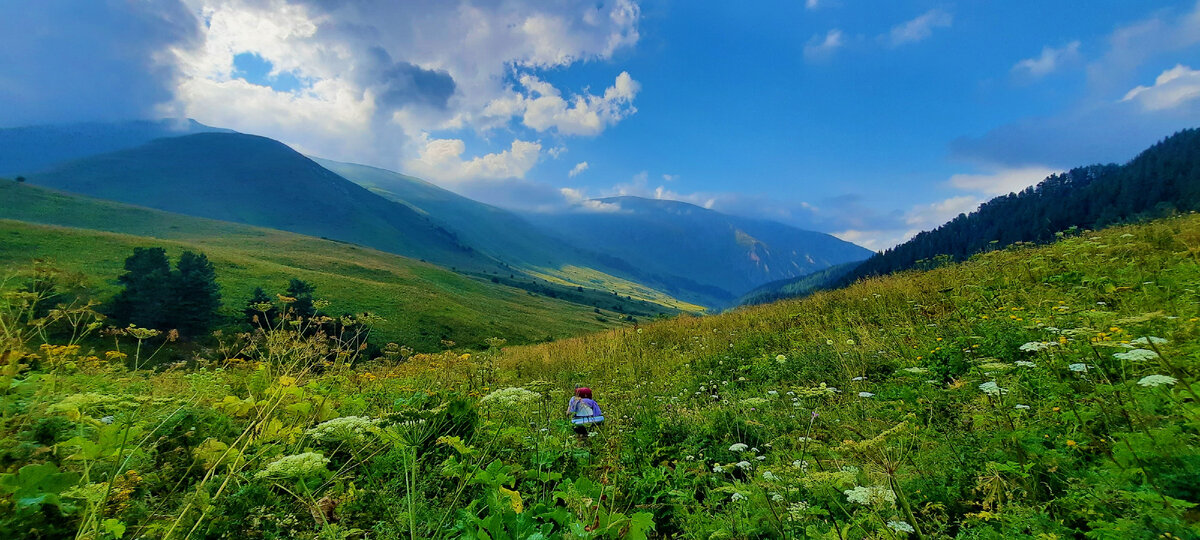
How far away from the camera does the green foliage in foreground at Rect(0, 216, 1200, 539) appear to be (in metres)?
2.49

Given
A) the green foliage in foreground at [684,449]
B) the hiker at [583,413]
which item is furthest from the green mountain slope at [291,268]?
the green foliage in foreground at [684,449]

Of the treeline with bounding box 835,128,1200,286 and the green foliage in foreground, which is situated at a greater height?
the treeline with bounding box 835,128,1200,286

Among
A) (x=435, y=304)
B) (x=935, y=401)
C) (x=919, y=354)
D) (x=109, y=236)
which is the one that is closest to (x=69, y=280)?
(x=935, y=401)

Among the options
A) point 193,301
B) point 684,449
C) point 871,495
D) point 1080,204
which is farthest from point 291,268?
point 1080,204

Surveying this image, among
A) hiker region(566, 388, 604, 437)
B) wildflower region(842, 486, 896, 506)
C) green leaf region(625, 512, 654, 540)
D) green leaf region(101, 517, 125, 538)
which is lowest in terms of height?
hiker region(566, 388, 604, 437)

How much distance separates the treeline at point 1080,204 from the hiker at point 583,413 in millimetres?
74839

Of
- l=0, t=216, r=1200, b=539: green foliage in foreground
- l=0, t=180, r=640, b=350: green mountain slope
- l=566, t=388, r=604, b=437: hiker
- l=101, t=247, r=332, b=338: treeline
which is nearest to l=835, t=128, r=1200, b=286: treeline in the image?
l=0, t=180, r=640, b=350: green mountain slope

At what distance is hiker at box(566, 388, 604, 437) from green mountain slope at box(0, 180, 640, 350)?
3823cm

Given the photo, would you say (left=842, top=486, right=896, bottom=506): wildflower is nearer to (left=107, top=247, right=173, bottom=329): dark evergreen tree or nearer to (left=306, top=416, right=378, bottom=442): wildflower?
(left=306, top=416, right=378, bottom=442): wildflower

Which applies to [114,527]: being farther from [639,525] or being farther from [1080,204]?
[1080,204]

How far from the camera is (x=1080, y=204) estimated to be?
12338 centimetres

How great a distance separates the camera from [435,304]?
8162cm

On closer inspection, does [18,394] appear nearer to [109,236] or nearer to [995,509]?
[995,509]

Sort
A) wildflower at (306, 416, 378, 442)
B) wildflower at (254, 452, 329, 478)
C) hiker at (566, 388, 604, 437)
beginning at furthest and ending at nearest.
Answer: hiker at (566, 388, 604, 437) < wildflower at (306, 416, 378, 442) < wildflower at (254, 452, 329, 478)
